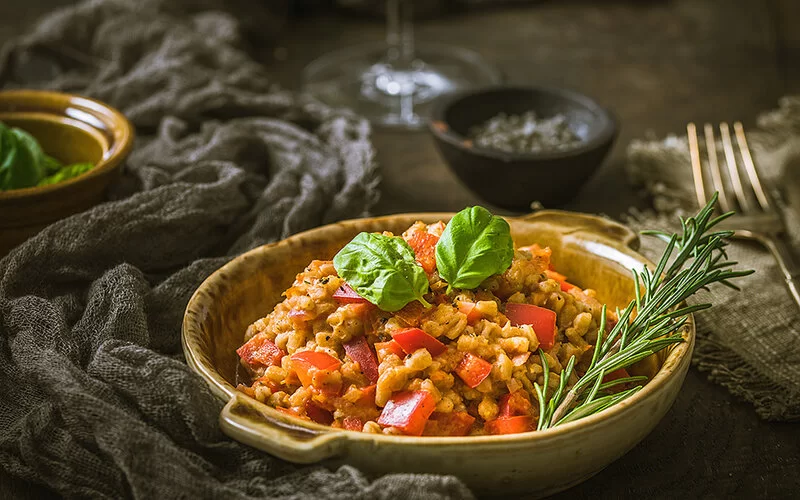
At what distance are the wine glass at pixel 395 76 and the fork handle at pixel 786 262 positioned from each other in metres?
1.28

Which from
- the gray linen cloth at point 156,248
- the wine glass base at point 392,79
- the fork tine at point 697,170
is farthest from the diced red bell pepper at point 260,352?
the wine glass base at point 392,79

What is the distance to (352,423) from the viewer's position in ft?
4.37

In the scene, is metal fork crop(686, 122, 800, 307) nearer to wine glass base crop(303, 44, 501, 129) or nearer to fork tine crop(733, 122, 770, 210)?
fork tine crop(733, 122, 770, 210)

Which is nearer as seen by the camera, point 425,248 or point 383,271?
point 383,271

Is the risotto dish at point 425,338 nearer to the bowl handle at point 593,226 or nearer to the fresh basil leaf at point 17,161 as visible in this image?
the bowl handle at point 593,226

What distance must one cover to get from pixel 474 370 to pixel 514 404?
0.26 ft

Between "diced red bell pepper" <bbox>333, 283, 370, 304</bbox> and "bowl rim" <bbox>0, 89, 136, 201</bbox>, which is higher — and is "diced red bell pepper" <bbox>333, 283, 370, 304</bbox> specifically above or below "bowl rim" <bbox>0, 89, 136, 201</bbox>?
above

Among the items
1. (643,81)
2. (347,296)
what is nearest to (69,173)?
(347,296)

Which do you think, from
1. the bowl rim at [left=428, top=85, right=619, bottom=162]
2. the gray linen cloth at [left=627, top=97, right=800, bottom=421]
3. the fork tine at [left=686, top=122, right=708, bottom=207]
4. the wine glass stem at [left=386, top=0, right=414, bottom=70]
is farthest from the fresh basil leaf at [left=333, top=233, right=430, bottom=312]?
the wine glass stem at [left=386, top=0, right=414, bottom=70]

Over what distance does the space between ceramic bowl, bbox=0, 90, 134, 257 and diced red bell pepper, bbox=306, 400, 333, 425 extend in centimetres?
83

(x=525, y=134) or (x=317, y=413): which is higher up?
(x=317, y=413)

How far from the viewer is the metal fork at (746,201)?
201cm

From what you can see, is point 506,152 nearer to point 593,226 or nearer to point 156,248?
point 593,226

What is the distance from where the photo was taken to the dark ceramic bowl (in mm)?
2281
